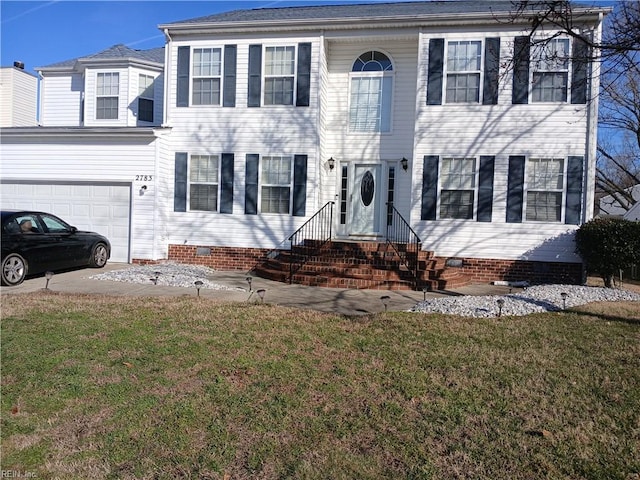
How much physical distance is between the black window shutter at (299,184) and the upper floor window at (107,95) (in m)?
7.57

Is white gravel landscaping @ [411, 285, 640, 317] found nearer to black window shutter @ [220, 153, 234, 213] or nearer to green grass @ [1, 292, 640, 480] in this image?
green grass @ [1, 292, 640, 480]

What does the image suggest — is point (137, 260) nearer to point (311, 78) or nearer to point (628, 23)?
point (311, 78)

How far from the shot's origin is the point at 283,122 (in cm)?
1301

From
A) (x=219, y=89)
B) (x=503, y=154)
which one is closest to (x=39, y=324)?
(x=219, y=89)

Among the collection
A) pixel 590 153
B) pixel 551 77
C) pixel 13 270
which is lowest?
pixel 13 270

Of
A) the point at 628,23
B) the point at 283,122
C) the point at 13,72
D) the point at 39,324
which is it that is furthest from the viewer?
the point at 13,72

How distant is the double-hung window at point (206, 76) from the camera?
1333cm

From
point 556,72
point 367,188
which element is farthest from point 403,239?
point 556,72

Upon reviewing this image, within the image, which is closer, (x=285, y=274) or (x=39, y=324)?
(x=39, y=324)

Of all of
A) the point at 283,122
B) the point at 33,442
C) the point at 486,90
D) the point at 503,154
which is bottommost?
the point at 33,442

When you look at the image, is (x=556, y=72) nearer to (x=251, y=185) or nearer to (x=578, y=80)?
(x=578, y=80)

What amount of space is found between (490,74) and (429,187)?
10.6 ft

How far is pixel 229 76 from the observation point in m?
13.3

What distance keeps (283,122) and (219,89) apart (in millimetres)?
2098
